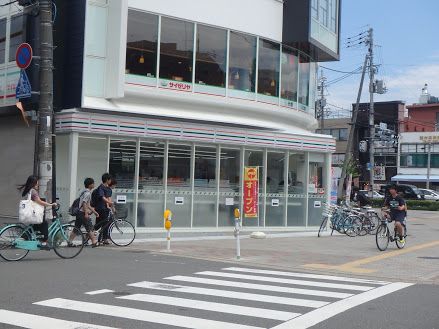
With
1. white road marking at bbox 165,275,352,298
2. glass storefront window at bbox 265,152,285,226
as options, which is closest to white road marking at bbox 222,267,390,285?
white road marking at bbox 165,275,352,298

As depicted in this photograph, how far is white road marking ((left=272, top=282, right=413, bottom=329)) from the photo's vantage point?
22.9ft

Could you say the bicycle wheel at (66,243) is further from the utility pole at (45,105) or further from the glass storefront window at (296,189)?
the glass storefront window at (296,189)

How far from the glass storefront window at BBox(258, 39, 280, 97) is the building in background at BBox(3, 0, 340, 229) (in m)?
0.04

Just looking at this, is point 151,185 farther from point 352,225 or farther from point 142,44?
point 352,225

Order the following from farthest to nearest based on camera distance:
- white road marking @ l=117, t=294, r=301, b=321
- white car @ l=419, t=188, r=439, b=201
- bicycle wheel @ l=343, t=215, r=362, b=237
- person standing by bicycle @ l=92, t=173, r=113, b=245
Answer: white car @ l=419, t=188, r=439, b=201, bicycle wheel @ l=343, t=215, r=362, b=237, person standing by bicycle @ l=92, t=173, r=113, b=245, white road marking @ l=117, t=294, r=301, b=321

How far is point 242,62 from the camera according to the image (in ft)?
68.9

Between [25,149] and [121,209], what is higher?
[25,149]

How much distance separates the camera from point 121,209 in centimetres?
1809

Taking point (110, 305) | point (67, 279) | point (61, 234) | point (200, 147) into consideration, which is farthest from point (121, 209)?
point (110, 305)

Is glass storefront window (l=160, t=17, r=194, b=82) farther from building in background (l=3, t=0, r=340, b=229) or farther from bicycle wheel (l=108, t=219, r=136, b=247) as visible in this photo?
bicycle wheel (l=108, t=219, r=136, b=247)

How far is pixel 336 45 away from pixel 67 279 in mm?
18845

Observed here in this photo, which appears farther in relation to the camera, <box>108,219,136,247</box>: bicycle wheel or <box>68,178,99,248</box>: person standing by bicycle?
<box>108,219,136,247</box>: bicycle wheel

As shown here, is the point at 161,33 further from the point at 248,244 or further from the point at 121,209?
the point at 248,244

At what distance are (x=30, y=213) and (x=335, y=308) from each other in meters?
6.83
